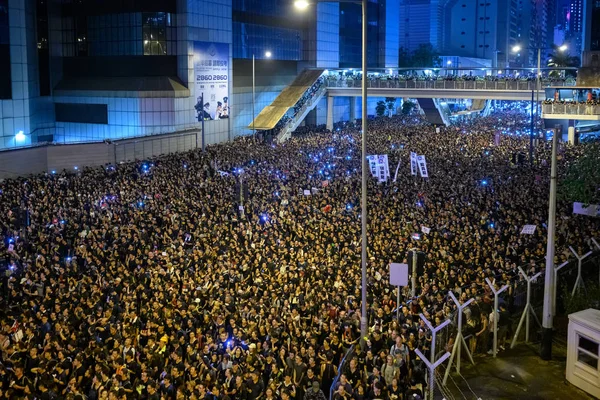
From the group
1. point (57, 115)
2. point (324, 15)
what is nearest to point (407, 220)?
point (57, 115)

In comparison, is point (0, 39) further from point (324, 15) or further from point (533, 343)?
point (533, 343)

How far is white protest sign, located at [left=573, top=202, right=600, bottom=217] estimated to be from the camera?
65.3ft

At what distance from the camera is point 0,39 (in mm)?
43312

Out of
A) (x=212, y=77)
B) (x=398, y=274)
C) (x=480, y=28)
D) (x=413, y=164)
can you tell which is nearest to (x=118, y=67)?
(x=212, y=77)

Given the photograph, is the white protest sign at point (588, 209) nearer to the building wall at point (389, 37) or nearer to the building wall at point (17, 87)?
the building wall at point (17, 87)

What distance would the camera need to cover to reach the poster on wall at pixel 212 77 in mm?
48844

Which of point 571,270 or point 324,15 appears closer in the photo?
point 571,270

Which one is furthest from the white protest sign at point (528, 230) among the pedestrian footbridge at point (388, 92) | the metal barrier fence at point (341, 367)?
the pedestrian footbridge at point (388, 92)

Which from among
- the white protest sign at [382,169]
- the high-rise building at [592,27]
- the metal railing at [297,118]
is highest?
the high-rise building at [592,27]

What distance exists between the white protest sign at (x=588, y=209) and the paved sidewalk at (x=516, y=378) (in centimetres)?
681

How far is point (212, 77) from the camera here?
5006 centimetres

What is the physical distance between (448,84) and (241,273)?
1481 inches

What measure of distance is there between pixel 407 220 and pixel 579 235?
5211 millimetres

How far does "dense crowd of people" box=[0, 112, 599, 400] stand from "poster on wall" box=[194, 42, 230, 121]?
19.2m
